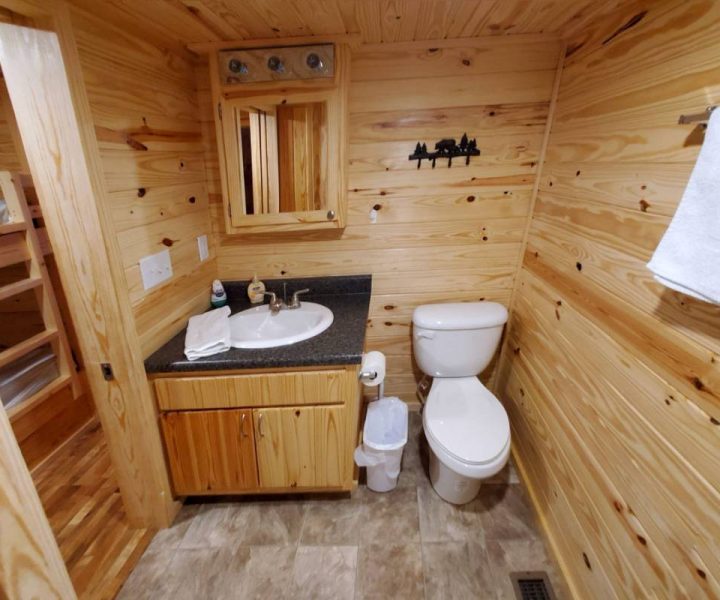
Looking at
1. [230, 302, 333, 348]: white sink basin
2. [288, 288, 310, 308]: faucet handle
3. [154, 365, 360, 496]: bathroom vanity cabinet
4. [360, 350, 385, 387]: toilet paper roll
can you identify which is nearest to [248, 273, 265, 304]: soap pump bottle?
[230, 302, 333, 348]: white sink basin

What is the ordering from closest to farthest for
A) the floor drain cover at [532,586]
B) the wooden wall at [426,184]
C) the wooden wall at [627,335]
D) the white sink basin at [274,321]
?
the wooden wall at [627,335] → the floor drain cover at [532,586] → the wooden wall at [426,184] → the white sink basin at [274,321]

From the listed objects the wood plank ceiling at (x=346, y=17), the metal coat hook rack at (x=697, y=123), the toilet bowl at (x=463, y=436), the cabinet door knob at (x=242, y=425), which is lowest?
the toilet bowl at (x=463, y=436)

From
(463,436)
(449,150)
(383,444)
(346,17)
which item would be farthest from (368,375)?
(346,17)

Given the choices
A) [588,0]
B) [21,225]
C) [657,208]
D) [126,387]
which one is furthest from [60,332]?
[588,0]

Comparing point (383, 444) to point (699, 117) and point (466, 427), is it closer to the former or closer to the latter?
point (466, 427)

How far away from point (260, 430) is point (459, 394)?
92cm

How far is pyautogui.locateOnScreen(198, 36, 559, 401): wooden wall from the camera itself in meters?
1.44

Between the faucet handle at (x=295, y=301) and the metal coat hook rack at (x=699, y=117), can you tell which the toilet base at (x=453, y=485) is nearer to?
the faucet handle at (x=295, y=301)

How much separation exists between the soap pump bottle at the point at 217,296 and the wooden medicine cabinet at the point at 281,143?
29 centimetres

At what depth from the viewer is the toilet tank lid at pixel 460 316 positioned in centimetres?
158

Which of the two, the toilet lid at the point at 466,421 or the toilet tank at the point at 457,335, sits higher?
the toilet tank at the point at 457,335

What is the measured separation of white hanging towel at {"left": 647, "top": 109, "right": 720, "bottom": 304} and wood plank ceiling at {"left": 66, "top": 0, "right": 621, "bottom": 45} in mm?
788

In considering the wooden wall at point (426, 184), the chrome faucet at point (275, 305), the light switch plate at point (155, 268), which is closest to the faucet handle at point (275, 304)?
the chrome faucet at point (275, 305)

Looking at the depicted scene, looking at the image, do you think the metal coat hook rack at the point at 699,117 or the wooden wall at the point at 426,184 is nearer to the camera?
the metal coat hook rack at the point at 699,117
